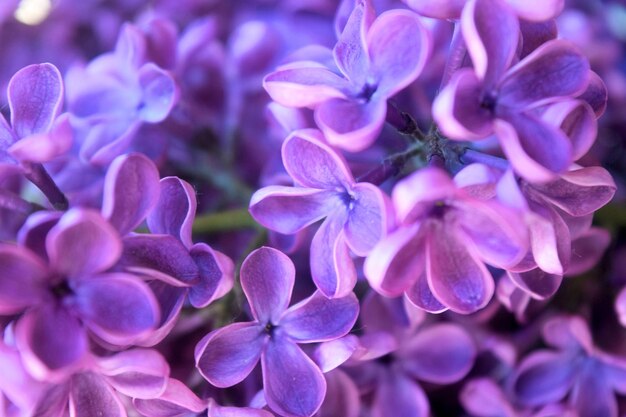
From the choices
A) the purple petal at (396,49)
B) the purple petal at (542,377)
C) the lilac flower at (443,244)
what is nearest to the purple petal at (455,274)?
the lilac flower at (443,244)

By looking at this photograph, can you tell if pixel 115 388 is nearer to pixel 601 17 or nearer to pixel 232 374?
pixel 232 374

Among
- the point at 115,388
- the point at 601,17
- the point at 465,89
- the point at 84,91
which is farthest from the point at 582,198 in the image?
the point at 601,17

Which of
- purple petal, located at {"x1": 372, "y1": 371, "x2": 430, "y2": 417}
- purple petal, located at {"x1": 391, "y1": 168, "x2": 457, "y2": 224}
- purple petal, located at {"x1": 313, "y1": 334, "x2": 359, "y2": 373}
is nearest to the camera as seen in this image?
purple petal, located at {"x1": 391, "y1": 168, "x2": 457, "y2": 224}

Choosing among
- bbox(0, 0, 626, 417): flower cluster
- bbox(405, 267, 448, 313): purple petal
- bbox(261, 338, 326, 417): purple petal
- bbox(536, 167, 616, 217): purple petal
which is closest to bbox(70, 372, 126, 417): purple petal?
bbox(0, 0, 626, 417): flower cluster

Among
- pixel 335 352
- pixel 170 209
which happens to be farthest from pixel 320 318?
pixel 170 209

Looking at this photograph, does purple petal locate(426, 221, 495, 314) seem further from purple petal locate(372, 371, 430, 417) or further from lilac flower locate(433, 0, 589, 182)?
purple petal locate(372, 371, 430, 417)

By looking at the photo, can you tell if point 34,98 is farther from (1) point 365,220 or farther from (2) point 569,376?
(2) point 569,376

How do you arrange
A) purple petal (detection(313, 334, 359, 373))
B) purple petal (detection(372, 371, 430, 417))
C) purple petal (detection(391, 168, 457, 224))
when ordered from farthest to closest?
purple petal (detection(372, 371, 430, 417)), purple petal (detection(313, 334, 359, 373)), purple petal (detection(391, 168, 457, 224))
